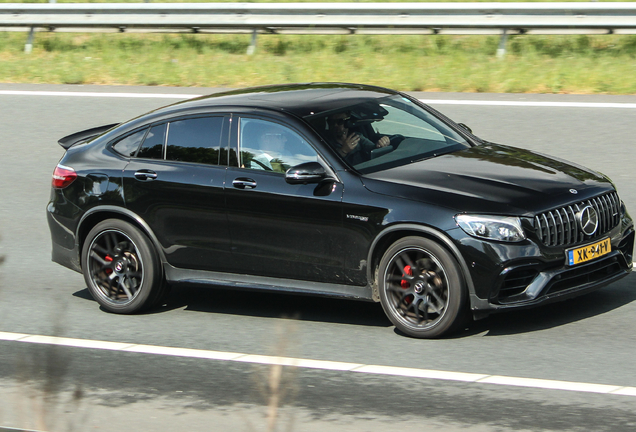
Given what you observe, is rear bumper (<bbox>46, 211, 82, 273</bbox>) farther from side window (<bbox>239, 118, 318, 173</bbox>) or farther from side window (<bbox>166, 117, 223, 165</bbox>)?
side window (<bbox>239, 118, 318, 173</bbox>)

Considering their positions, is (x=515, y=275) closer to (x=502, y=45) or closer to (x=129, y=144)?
(x=129, y=144)

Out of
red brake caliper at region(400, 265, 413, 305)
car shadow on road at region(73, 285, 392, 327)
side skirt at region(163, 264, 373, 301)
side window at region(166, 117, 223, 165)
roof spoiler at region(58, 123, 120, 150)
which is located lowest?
car shadow on road at region(73, 285, 392, 327)

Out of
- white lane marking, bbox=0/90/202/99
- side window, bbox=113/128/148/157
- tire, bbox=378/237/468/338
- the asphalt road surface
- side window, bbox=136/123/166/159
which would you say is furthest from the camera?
white lane marking, bbox=0/90/202/99

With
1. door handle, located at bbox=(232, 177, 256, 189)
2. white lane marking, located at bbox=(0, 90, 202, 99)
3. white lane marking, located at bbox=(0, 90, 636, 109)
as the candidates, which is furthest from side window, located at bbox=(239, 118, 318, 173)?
white lane marking, located at bbox=(0, 90, 202, 99)

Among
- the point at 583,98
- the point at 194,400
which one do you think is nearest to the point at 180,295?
the point at 194,400

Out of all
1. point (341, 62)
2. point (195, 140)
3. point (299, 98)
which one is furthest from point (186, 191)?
point (341, 62)

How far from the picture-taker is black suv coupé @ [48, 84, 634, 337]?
249 inches

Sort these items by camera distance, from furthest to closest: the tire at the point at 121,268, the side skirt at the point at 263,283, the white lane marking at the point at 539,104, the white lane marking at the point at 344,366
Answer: the white lane marking at the point at 539,104 → the tire at the point at 121,268 → the side skirt at the point at 263,283 → the white lane marking at the point at 344,366

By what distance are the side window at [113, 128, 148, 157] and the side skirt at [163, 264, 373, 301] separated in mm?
962

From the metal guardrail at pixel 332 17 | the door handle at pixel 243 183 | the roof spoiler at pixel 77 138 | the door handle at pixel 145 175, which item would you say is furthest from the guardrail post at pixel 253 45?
the door handle at pixel 243 183

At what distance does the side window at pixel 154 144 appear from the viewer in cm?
768

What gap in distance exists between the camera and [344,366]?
6145 mm

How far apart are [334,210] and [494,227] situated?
109 cm

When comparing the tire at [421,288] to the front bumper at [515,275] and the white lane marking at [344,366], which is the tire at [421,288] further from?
the white lane marking at [344,366]
